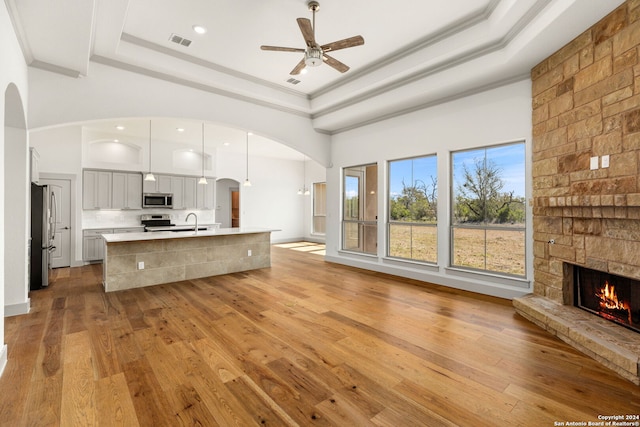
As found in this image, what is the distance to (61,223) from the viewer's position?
6352 millimetres

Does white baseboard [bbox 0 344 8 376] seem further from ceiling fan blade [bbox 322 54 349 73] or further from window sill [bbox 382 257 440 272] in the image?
window sill [bbox 382 257 440 272]

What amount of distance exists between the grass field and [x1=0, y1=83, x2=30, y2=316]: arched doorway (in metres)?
5.42

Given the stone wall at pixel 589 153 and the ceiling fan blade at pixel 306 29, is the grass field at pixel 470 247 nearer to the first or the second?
the stone wall at pixel 589 153

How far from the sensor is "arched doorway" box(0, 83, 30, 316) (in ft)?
11.1

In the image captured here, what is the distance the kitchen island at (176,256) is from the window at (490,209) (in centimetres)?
370

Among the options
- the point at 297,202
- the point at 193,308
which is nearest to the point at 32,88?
the point at 193,308

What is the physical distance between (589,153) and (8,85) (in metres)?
5.68

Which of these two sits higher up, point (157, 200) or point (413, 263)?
point (157, 200)

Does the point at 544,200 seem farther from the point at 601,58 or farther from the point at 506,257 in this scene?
the point at 601,58

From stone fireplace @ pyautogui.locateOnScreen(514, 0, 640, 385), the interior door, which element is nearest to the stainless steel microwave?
the interior door

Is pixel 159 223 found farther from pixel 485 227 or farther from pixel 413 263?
pixel 485 227

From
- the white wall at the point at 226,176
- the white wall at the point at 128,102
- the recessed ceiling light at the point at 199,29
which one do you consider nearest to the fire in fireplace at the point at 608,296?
the white wall at the point at 128,102

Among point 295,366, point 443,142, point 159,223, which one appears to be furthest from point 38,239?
point 443,142

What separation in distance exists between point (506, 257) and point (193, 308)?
14.4 ft
